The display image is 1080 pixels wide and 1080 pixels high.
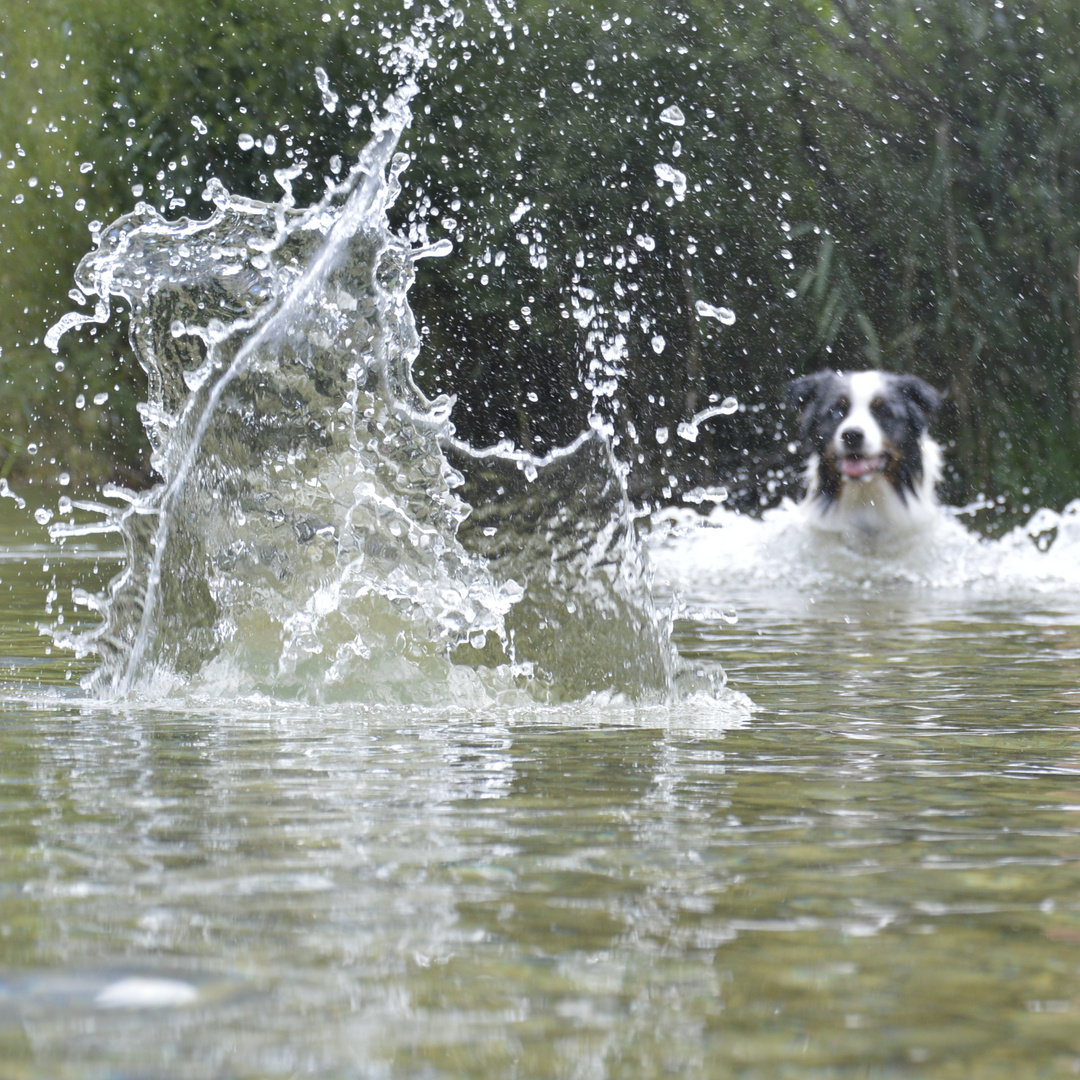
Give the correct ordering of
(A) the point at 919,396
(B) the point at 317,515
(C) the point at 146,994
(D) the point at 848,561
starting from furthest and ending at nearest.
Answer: (A) the point at 919,396, (D) the point at 848,561, (B) the point at 317,515, (C) the point at 146,994

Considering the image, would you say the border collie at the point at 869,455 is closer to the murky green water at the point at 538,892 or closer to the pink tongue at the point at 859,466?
the pink tongue at the point at 859,466

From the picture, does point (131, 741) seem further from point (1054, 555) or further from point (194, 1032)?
point (1054, 555)

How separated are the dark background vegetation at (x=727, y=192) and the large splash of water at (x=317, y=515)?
671 cm

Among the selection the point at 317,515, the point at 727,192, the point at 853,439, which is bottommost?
the point at 317,515

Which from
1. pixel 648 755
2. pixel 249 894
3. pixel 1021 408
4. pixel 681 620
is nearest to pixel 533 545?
pixel 681 620

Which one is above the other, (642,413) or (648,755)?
(642,413)

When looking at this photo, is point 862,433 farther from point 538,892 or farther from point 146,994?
point 146,994

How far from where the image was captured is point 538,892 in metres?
2.46

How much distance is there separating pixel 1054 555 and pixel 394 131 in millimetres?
4294

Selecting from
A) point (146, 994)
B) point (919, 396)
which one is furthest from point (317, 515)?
point (919, 396)

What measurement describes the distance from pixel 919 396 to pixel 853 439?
18.7 inches

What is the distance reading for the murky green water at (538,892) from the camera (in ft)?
6.11

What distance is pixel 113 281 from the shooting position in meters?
5.40

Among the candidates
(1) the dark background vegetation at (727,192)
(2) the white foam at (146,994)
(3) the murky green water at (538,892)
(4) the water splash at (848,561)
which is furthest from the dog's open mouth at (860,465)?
(2) the white foam at (146,994)
